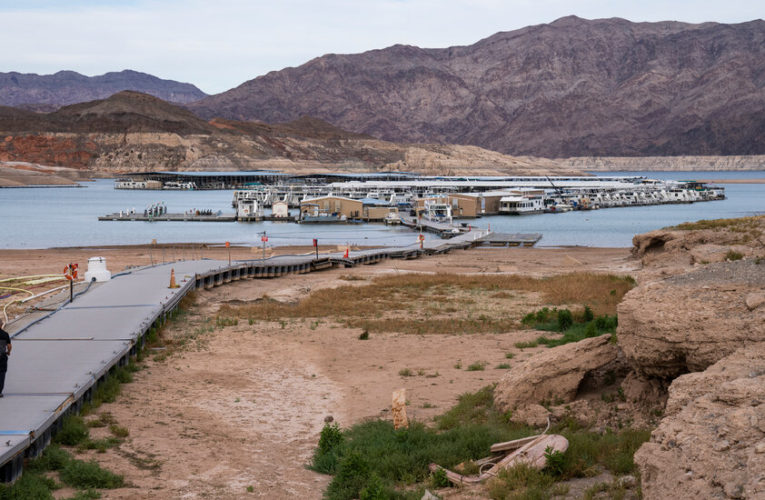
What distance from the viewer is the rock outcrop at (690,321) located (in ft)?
31.6

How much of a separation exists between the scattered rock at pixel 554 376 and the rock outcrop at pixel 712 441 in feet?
10.9

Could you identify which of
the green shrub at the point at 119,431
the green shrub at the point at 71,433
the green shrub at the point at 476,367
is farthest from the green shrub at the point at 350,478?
the green shrub at the point at 476,367

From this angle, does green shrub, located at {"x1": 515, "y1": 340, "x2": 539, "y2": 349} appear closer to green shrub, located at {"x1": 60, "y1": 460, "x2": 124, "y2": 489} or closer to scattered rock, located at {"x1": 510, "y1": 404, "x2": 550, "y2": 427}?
scattered rock, located at {"x1": 510, "y1": 404, "x2": 550, "y2": 427}

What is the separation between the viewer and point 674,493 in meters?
7.16

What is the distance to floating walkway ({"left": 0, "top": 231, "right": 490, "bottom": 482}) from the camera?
1038 cm

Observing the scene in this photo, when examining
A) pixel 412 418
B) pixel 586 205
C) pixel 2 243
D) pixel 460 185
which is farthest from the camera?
pixel 460 185

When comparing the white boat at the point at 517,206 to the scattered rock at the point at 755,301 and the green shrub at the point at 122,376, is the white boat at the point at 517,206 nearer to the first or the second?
the green shrub at the point at 122,376

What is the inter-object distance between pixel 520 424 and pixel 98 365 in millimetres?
7474

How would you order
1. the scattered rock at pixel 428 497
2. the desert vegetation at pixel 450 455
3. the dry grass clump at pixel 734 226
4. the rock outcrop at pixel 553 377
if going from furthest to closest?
1. the dry grass clump at pixel 734 226
2. the rock outcrop at pixel 553 377
3. the desert vegetation at pixel 450 455
4. the scattered rock at pixel 428 497

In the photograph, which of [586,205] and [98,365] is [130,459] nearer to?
[98,365]

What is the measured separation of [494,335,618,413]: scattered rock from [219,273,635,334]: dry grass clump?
28.2 ft

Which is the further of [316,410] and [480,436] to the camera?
[316,410]

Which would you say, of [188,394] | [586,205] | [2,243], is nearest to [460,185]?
[586,205]

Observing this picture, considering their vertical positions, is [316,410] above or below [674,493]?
below
